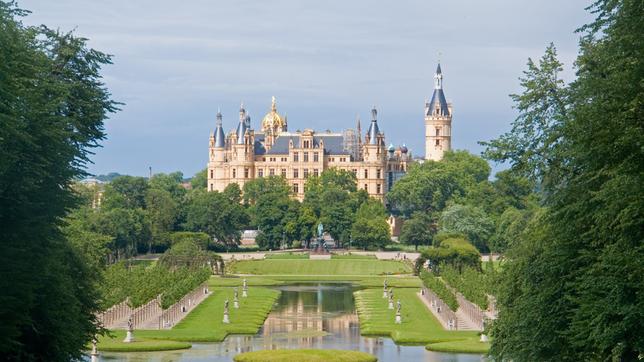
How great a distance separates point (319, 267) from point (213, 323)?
4700cm

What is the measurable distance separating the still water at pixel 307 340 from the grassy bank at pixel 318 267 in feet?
87.9

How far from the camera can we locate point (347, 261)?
11262 centimetres

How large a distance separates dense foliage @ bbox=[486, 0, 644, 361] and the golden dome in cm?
15776

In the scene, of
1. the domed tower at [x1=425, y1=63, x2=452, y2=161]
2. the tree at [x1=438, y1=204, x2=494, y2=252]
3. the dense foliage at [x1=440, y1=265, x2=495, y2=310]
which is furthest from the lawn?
the domed tower at [x1=425, y1=63, x2=452, y2=161]

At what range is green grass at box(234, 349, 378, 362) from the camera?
1805 inches

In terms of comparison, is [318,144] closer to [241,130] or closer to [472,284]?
[241,130]

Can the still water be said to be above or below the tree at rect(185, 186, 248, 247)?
below

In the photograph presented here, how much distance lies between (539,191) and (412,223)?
10030cm

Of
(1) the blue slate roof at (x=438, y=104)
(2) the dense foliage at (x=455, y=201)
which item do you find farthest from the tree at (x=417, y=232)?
(1) the blue slate roof at (x=438, y=104)

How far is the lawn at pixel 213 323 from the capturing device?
2086 inches

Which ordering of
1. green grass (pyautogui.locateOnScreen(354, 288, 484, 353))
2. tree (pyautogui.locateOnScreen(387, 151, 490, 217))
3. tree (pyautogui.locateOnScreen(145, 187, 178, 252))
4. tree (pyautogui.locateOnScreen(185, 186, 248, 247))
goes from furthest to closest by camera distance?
tree (pyautogui.locateOnScreen(387, 151, 490, 217)) < tree (pyautogui.locateOnScreen(185, 186, 248, 247)) < tree (pyautogui.locateOnScreen(145, 187, 178, 252)) < green grass (pyautogui.locateOnScreen(354, 288, 484, 353))

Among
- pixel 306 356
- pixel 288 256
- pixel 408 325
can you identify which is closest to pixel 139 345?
pixel 306 356

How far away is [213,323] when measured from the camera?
6112 cm

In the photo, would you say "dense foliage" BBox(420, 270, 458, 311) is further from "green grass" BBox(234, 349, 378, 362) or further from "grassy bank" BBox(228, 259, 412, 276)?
Result: "grassy bank" BBox(228, 259, 412, 276)
